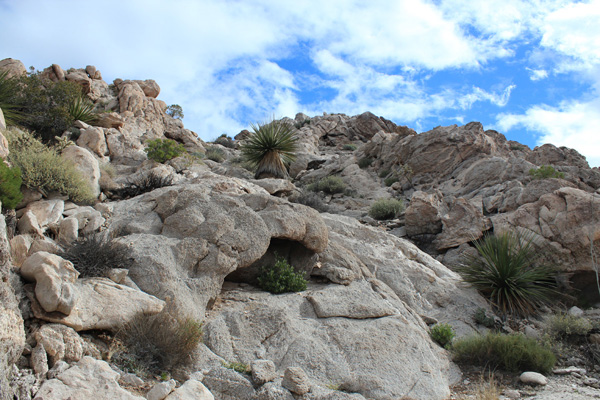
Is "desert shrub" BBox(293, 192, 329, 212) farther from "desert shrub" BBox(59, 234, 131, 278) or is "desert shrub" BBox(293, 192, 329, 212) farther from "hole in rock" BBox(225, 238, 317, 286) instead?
"desert shrub" BBox(59, 234, 131, 278)

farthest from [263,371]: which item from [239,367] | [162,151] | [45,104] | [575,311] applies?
[45,104]

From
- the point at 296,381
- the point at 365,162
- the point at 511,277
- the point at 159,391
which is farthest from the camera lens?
the point at 365,162

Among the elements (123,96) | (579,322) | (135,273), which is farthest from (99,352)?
(123,96)

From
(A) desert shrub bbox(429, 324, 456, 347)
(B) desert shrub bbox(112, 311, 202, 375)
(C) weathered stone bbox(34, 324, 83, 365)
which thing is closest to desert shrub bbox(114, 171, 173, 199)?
(B) desert shrub bbox(112, 311, 202, 375)

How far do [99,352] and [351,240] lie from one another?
6.33m

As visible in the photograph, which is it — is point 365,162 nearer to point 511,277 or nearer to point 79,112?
point 79,112

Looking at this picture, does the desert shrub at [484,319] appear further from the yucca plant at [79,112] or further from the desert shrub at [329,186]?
the yucca plant at [79,112]

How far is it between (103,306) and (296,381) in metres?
2.53

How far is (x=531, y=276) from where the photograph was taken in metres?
9.52

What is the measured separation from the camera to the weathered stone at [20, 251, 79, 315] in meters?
4.80

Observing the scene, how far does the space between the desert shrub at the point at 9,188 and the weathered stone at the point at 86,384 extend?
13.7 feet

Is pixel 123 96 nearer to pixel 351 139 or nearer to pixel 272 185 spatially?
pixel 272 185

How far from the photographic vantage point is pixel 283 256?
8.61m

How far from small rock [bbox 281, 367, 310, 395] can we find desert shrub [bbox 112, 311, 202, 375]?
1.28 metres
